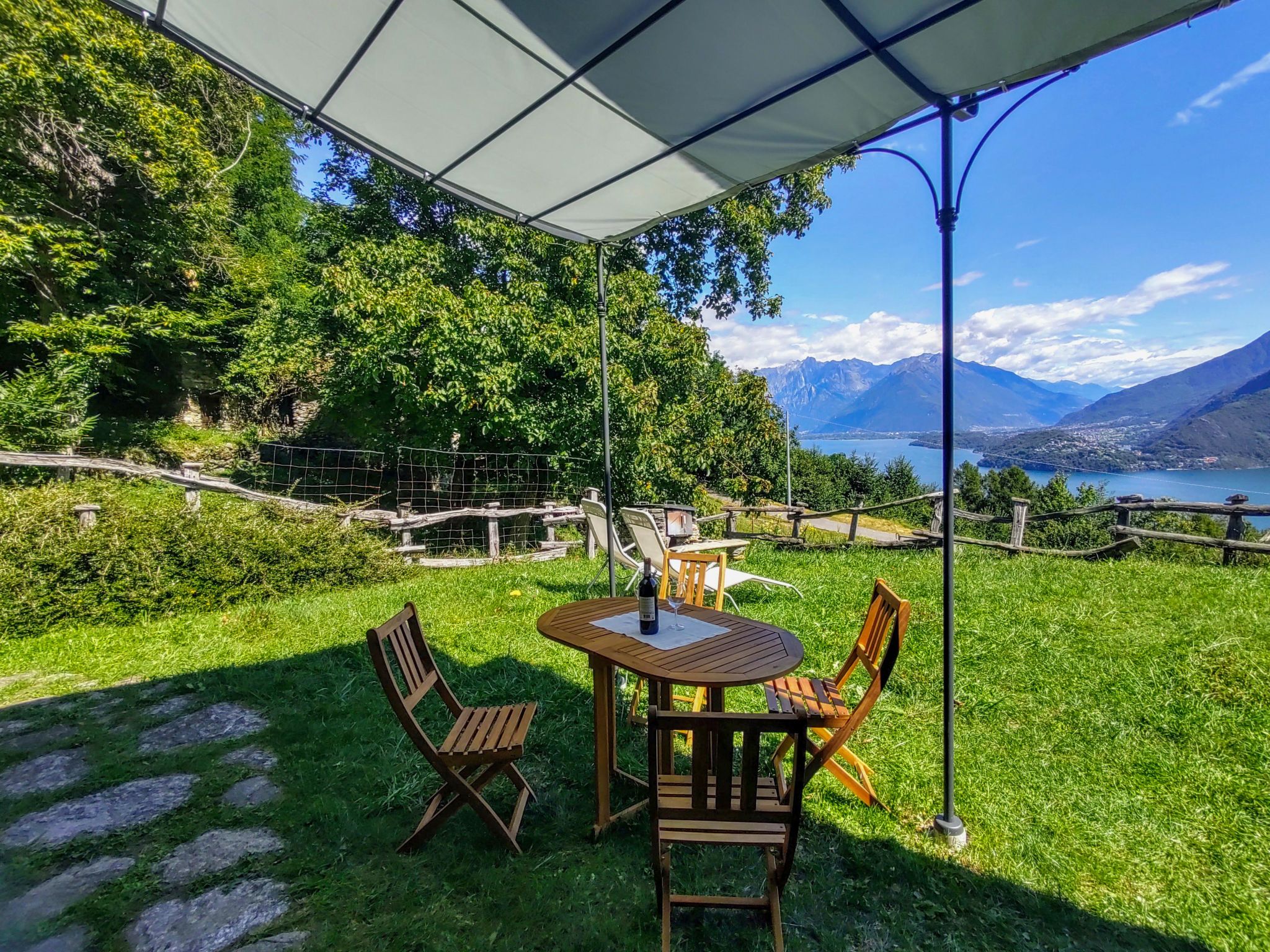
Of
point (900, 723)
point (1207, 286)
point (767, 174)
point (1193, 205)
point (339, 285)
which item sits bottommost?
point (900, 723)

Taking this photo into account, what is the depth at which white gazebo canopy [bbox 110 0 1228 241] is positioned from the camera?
5.45 feet

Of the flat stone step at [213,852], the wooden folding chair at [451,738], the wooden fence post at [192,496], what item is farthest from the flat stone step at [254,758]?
the wooden fence post at [192,496]

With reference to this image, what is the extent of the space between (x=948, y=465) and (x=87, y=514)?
21.4 ft

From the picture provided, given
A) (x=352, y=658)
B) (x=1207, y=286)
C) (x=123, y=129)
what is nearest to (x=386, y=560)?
(x=352, y=658)

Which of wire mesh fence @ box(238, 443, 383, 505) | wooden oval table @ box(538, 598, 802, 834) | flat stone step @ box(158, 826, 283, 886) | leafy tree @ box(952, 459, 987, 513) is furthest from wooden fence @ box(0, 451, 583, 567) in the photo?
leafy tree @ box(952, 459, 987, 513)

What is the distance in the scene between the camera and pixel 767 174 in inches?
108

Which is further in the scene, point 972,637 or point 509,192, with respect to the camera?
point 972,637

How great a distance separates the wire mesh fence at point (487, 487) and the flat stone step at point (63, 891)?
243 inches

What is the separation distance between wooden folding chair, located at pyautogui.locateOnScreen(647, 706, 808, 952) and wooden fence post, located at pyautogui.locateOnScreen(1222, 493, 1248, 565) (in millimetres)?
7468

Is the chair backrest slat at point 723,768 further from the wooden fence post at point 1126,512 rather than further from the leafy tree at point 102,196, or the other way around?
the leafy tree at point 102,196

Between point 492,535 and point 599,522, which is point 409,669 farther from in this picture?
point 492,535

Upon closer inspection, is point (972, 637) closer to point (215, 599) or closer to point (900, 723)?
point (900, 723)

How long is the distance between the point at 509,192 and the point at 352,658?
3.36 meters

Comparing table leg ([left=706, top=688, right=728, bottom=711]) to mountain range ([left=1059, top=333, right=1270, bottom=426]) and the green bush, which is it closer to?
the green bush
